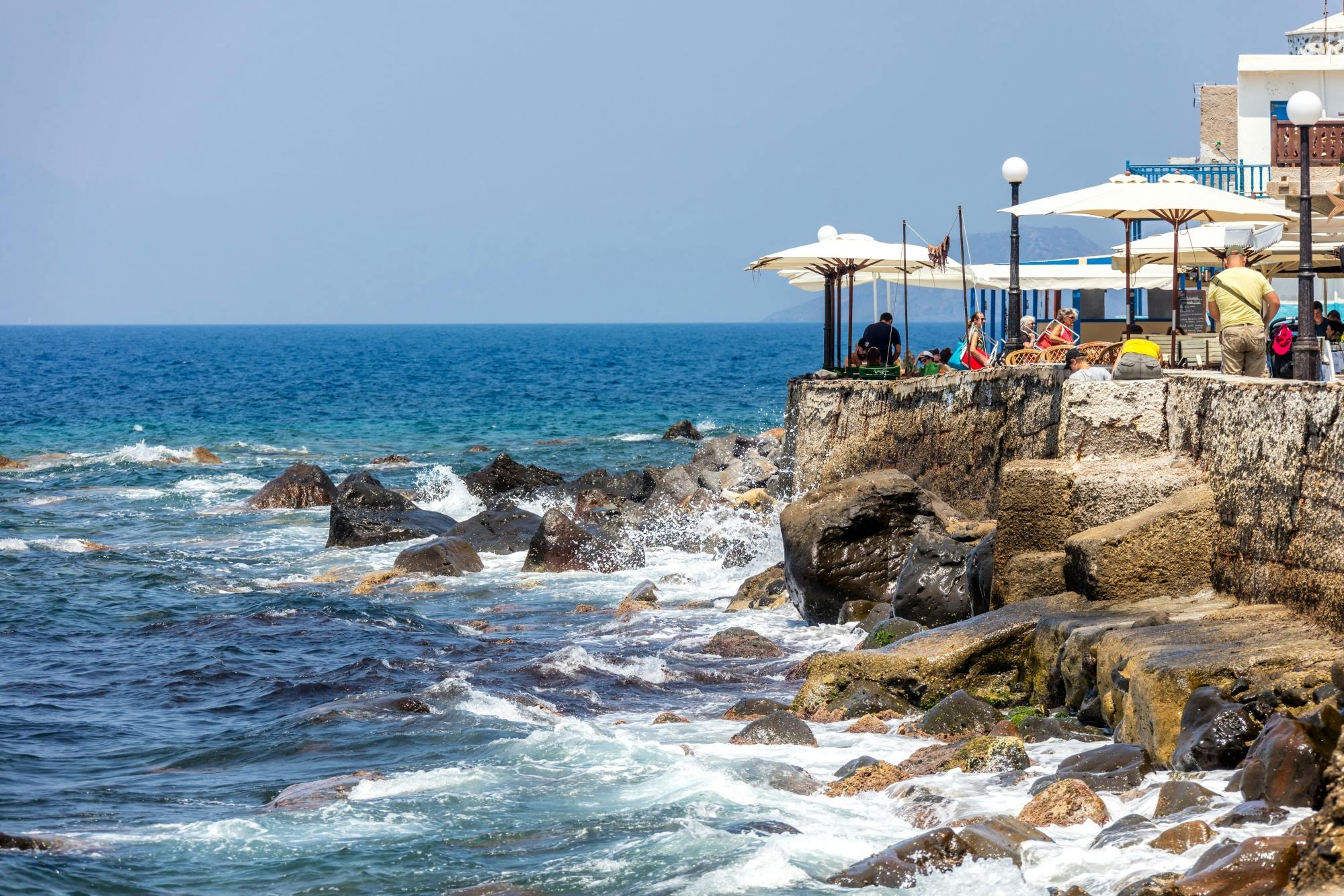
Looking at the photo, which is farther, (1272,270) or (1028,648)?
(1272,270)

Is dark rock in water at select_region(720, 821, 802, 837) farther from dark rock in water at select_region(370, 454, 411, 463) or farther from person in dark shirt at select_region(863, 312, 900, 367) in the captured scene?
dark rock in water at select_region(370, 454, 411, 463)

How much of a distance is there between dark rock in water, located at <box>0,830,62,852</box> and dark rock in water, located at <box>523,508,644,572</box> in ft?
37.1

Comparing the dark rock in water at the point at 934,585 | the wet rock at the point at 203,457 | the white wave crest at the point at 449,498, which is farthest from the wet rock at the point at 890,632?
the wet rock at the point at 203,457

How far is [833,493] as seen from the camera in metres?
15.3

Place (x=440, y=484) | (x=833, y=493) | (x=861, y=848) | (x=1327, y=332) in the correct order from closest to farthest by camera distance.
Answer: (x=861, y=848) < (x=833, y=493) < (x=1327, y=332) < (x=440, y=484)

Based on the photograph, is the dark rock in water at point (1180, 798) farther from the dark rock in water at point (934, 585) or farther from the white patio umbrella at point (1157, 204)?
the white patio umbrella at point (1157, 204)

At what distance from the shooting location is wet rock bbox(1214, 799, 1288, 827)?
23.2 feet

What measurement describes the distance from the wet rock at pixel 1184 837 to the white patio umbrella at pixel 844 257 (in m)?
13.0

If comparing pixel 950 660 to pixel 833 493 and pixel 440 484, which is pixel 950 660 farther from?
pixel 440 484

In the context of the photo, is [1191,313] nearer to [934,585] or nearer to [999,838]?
[934,585]

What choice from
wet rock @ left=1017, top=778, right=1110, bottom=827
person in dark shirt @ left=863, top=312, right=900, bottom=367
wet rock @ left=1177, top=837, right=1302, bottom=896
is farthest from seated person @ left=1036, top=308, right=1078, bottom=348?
wet rock @ left=1177, top=837, right=1302, bottom=896

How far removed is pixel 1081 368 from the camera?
13.6 meters

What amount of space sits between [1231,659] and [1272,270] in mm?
14000

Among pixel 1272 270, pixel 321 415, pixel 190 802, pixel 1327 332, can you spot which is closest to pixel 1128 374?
pixel 1327 332
